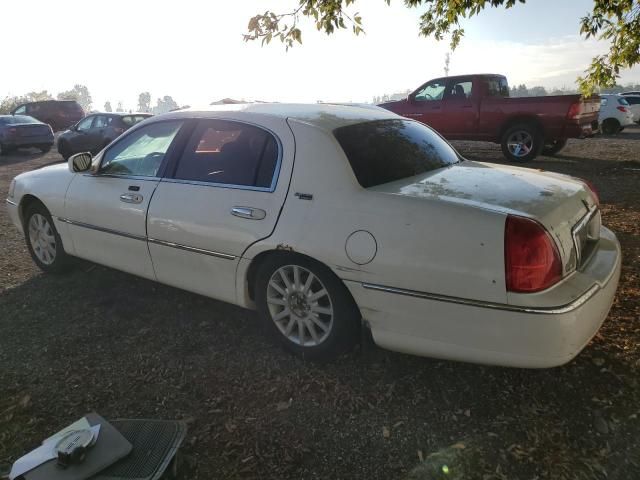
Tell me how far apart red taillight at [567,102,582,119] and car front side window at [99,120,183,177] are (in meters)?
9.47

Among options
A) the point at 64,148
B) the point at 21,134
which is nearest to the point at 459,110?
the point at 64,148

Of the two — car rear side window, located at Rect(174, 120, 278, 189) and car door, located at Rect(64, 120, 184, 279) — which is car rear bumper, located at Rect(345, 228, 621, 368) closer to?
car rear side window, located at Rect(174, 120, 278, 189)

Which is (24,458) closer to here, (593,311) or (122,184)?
(122,184)

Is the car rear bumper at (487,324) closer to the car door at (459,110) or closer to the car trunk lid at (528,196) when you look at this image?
the car trunk lid at (528,196)

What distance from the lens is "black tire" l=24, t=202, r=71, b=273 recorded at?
4512 millimetres

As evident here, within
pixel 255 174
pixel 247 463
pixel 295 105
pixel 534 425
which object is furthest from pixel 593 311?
pixel 295 105

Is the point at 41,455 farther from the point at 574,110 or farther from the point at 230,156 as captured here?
the point at 574,110

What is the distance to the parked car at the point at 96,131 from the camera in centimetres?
1441

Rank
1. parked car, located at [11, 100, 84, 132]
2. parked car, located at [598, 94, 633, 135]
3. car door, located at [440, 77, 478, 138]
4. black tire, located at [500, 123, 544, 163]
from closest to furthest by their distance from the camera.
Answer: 1. black tire, located at [500, 123, 544, 163]
2. car door, located at [440, 77, 478, 138]
3. parked car, located at [598, 94, 633, 135]
4. parked car, located at [11, 100, 84, 132]

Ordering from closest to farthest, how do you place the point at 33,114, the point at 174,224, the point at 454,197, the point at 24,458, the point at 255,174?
the point at 24,458, the point at 454,197, the point at 255,174, the point at 174,224, the point at 33,114

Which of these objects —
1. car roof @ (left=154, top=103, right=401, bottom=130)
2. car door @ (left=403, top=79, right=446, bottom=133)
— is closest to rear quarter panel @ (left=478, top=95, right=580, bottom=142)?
car door @ (left=403, top=79, right=446, bottom=133)

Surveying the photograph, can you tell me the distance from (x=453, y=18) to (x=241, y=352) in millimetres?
5863

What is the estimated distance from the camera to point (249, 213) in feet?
9.96

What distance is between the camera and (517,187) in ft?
9.27
